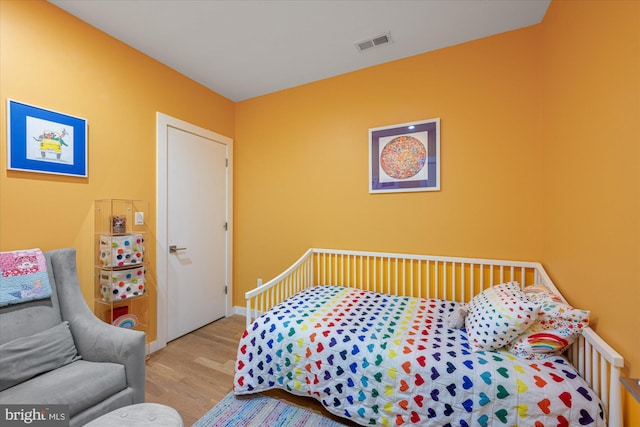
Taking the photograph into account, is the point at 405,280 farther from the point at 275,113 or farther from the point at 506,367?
the point at 275,113

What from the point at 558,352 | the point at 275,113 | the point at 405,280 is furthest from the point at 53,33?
the point at 558,352

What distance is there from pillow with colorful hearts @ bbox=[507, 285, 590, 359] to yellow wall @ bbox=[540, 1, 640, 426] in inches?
2.9

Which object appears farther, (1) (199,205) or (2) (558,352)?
(1) (199,205)

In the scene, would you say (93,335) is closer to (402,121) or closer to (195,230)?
(195,230)

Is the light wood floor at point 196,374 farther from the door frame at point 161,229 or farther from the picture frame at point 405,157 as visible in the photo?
the picture frame at point 405,157

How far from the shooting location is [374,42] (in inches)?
83.7

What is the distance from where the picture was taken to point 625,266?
38.9 inches

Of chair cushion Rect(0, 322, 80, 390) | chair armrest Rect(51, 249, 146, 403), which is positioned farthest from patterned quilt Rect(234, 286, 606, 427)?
chair cushion Rect(0, 322, 80, 390)

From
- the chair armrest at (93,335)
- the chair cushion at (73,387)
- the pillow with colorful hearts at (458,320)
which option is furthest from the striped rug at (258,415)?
the pillow with colorful hearts at (458,320)

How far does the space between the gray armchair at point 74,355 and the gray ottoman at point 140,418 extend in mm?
325

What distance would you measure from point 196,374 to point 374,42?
304cm

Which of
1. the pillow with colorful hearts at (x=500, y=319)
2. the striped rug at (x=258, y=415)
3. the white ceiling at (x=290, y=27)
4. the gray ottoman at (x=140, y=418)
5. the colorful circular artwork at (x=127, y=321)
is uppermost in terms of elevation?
the white ceiling at (x=290, y=27)

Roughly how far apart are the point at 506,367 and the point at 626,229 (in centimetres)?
78

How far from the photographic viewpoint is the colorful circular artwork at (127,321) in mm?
1990
